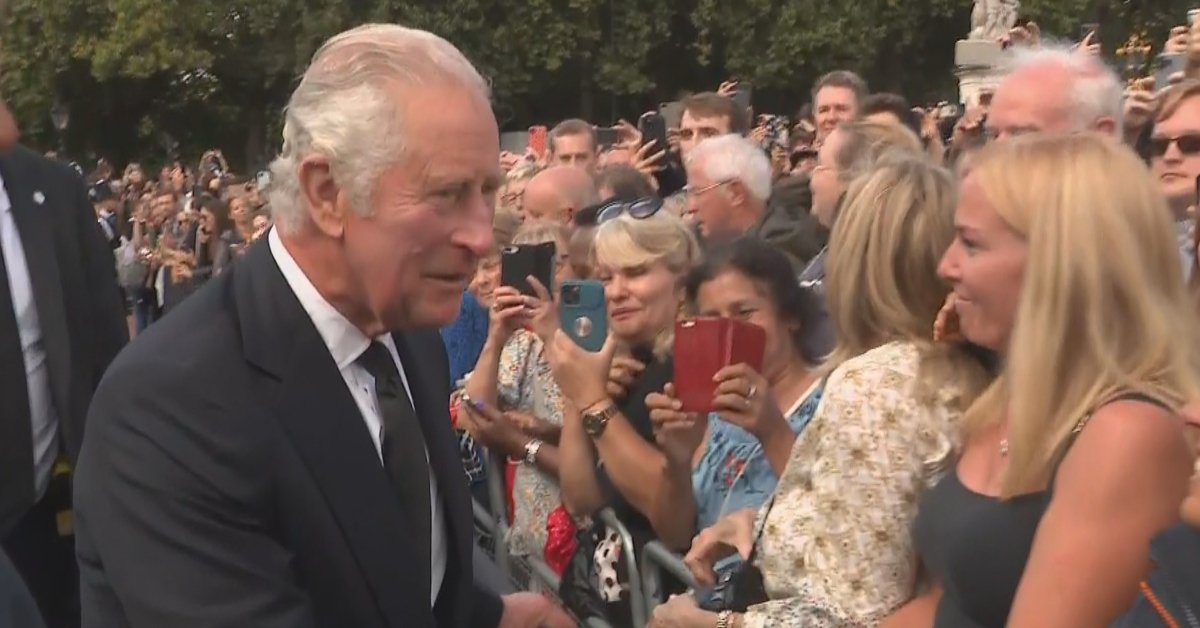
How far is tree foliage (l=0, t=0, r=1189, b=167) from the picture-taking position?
40.3 metres

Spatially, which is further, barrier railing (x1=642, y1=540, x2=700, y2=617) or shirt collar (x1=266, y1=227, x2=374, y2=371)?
barrier railing (x1=642, y1=540, x2=700, y2=617)

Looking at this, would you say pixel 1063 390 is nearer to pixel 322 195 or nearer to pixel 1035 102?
pixel 322 195

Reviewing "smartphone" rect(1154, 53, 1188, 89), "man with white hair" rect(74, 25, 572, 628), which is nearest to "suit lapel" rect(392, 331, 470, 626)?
"man with white hair" rect(74, 25, 572, 628)

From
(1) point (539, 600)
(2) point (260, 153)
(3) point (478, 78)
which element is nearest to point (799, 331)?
(1) point (539, 600)

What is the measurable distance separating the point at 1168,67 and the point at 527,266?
328cm

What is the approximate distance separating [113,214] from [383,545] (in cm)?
1950

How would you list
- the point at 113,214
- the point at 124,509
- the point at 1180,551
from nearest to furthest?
the point at 1180,551, the point at 124,509, the point at 113,214

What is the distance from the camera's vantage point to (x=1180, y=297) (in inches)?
105

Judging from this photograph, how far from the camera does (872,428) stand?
298 centimetres

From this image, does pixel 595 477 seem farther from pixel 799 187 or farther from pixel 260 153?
pixel 260 153

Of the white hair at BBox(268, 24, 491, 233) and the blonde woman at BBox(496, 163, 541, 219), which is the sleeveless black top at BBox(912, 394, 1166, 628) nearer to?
the white hair at BBox(268, 24, 491, 233)

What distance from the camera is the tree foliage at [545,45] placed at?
132ft

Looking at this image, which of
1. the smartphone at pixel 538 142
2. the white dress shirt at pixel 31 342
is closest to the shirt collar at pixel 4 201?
the white dress shirt at pixel 31 342

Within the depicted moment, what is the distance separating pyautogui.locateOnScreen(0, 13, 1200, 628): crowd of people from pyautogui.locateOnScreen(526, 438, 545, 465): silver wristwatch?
0.67 meters
